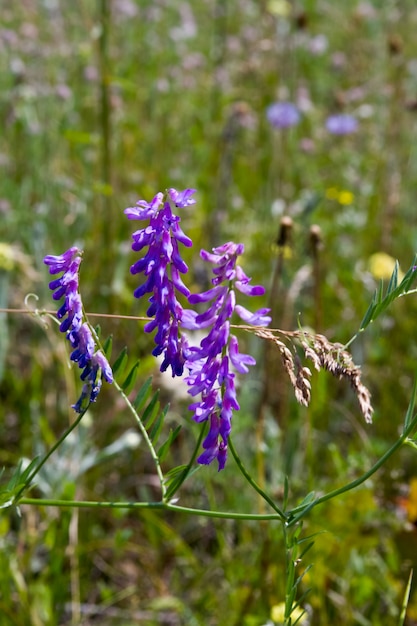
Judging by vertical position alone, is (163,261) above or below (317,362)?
above

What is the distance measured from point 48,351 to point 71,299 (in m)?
1.54

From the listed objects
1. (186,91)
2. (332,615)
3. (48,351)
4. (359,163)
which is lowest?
(332,615)

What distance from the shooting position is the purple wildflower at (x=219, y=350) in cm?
89

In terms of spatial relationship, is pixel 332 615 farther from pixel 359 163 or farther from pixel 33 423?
pixel 359 163

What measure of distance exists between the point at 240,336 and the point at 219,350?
5.36 ft

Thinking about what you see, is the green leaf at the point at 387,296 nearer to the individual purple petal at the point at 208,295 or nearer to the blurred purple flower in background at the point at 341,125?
the individual purple petal at the point at 208,295

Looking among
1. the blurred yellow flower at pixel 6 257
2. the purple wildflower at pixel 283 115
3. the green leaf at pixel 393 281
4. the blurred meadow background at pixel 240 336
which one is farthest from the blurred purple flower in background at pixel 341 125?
the green leaf at pixel 393 281

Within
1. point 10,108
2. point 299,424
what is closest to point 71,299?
point 299,424

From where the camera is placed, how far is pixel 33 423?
2203 mm

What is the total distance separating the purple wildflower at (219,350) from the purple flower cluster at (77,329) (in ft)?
0.34

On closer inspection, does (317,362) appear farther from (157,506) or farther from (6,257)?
(6,257)

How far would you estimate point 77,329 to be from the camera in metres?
0.93

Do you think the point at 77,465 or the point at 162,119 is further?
the point at 162,119

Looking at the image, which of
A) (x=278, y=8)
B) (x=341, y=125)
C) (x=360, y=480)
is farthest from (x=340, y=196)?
(x=360, y=480)
